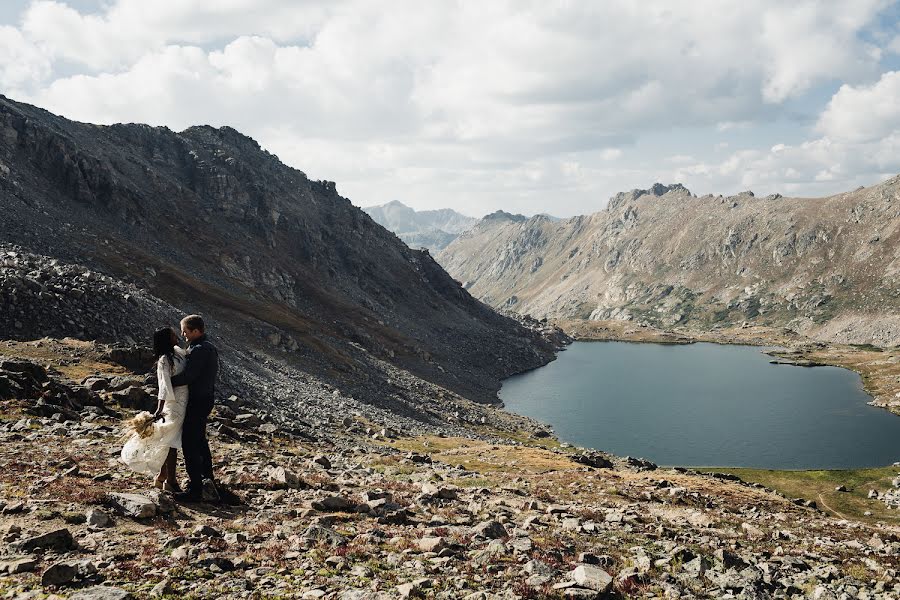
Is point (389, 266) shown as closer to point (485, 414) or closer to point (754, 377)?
point (485, 414)

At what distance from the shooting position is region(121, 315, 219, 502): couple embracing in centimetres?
1526

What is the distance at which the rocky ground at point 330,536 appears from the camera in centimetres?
1143

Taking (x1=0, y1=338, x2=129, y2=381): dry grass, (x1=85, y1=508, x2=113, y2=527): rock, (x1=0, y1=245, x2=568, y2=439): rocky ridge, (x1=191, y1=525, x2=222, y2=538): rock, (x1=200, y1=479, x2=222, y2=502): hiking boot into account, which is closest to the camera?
(x1=85, y1=508, x2=113, y2=527): rock

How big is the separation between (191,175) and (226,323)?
7735 cm

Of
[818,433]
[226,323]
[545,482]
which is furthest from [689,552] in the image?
[818,433]

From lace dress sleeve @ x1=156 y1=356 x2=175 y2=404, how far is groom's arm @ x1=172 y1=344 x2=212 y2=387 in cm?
14

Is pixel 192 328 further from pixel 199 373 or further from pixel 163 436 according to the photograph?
pixel 163 436

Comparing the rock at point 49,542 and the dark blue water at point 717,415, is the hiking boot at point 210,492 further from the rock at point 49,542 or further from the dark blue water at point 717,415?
the dark blue water at point 717,415

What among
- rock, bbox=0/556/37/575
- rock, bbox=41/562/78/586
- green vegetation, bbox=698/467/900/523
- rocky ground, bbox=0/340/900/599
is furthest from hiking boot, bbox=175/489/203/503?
green vegetation, bbox=698/467/900/523

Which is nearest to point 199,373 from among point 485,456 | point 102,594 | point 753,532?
point 102,594

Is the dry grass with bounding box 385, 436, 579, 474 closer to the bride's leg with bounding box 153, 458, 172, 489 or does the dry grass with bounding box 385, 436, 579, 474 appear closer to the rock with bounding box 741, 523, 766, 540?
the rock with bounding box 741, 523, 766, 540

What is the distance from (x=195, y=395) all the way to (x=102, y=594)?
20.9 feet

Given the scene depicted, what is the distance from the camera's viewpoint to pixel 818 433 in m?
111

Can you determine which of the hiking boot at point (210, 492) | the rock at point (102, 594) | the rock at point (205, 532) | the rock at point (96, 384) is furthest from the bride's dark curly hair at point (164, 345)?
A: the rock at point (96, 384)
